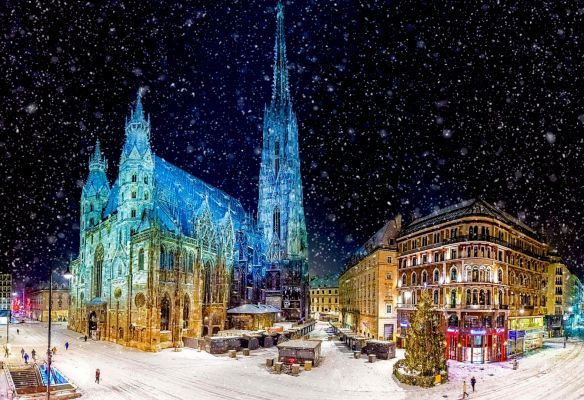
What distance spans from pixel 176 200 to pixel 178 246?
1368 centimetres

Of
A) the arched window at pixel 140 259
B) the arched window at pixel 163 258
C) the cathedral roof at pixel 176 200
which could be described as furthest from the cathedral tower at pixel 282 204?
the arched window at pixel 140 259

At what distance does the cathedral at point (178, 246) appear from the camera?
202 ft

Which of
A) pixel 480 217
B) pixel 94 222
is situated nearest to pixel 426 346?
pixel 480 217

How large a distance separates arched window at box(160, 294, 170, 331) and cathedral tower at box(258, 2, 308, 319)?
35447 millimetres

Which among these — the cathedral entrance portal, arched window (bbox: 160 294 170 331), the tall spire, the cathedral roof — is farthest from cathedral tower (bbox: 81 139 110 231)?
the tall spire

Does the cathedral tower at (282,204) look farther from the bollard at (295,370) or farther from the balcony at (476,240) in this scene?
the bollard at (295,370)

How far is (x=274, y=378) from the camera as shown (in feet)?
127

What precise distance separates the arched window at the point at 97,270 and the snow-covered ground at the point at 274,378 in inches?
823

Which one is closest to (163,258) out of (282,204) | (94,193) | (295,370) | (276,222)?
(295,370)

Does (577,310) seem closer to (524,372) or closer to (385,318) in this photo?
(385,318)

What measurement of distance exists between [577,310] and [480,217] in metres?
102

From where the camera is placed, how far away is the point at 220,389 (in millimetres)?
33969

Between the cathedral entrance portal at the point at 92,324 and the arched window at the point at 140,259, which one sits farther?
the cathedral entrance portal at the point at 92,324

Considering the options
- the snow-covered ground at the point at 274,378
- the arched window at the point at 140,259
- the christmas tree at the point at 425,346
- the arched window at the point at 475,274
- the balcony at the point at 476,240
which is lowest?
the snow-covered ground at the point at 274,378
